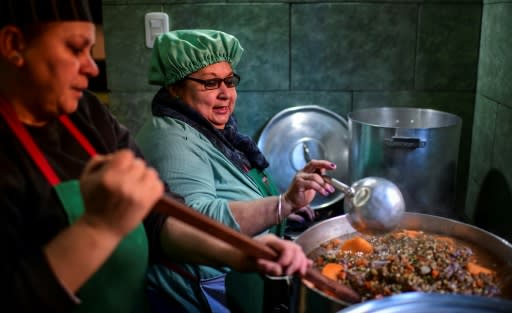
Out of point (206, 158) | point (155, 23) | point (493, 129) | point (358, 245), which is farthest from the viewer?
point (155, 23)

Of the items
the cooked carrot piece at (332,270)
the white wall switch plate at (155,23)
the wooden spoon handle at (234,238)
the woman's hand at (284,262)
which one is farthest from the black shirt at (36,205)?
the white wall switch plate at (155,23)

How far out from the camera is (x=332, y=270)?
3.57 feet

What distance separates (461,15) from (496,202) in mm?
900

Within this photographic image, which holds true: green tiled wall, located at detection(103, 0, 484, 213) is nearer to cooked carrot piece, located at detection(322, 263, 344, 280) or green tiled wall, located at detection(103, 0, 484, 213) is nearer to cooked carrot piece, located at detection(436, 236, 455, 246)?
cooked carrot piece, located at detection(436, 236, 455, 246)

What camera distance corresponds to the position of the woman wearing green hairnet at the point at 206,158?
138 centimetres

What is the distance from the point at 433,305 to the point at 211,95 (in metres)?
1.01

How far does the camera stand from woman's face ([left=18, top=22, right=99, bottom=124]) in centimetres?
76

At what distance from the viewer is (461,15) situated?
2.31 m

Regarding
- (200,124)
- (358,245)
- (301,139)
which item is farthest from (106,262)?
(301,139)

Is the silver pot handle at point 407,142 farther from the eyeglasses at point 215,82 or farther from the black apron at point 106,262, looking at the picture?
the black apron at point 106,262

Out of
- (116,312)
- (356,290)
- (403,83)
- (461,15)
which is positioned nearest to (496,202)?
(403,83)

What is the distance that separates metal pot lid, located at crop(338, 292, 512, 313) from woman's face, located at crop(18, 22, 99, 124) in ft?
1.88

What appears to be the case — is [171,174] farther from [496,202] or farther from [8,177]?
[496,202]

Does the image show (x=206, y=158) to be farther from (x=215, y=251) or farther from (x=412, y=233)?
(x=412, y=233)
